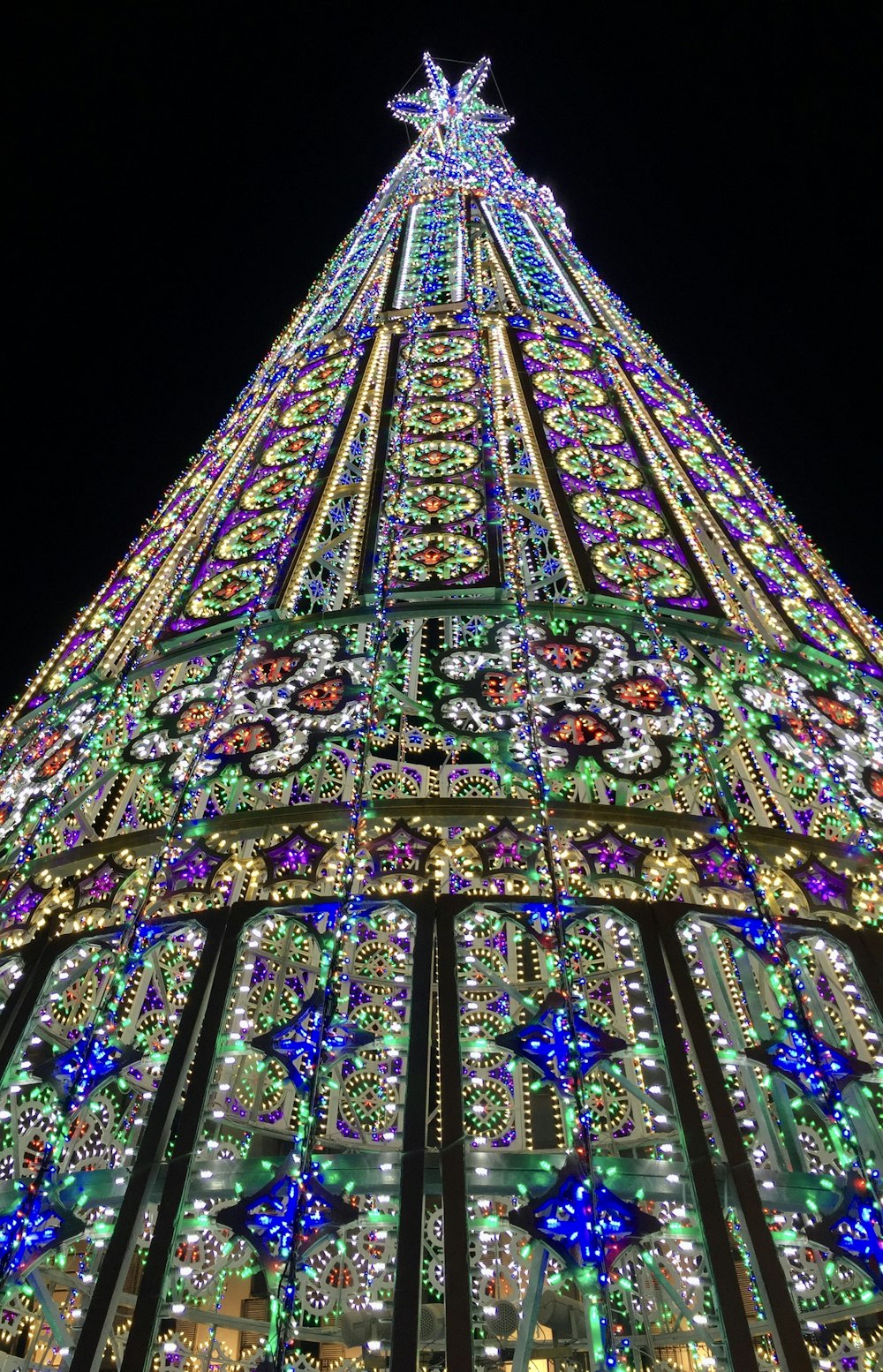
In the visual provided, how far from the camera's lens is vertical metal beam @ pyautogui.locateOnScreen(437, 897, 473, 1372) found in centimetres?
382

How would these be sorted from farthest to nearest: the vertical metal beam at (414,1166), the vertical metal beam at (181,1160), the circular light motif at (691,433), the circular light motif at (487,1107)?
the circular light motif at (691,433) < the circular light motif at (487,1107) < the vertical metal beam at (181,1160) < the vertical metal beam at (414,1166)

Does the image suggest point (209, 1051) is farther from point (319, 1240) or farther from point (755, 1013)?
point (755, 1013)

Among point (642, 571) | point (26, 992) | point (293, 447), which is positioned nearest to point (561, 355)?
point (293, 447)

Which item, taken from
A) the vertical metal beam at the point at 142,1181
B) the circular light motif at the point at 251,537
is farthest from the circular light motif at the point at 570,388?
the vertical metal beam at the point at 142,1181

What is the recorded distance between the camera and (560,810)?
241 inches

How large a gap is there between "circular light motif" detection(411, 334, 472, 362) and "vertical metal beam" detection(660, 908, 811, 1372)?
330 inches

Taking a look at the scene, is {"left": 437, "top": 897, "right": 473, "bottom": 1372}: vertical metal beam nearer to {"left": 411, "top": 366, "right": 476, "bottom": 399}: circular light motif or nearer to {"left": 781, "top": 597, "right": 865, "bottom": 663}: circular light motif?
{"left": 781, "top": 597, "right": 865, "bottom": 663}: circular light motif

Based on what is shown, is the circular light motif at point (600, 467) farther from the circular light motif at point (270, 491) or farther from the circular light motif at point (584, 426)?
the circular light motif at point (270, 491)

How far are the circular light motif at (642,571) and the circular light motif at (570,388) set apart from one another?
10.3 feet

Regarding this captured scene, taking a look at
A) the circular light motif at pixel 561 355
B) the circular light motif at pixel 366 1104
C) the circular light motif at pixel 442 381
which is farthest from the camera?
the circular light motif at pixel 561 355

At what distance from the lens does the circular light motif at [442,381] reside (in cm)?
1121

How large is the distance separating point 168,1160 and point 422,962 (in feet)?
5.12


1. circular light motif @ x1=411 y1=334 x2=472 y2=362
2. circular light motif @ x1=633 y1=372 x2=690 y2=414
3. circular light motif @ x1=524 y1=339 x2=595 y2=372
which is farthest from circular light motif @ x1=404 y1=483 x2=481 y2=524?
circular light motif @ x1=633 y1=372 x2=690 y2=414

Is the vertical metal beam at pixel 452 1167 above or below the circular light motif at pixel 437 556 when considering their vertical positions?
below
